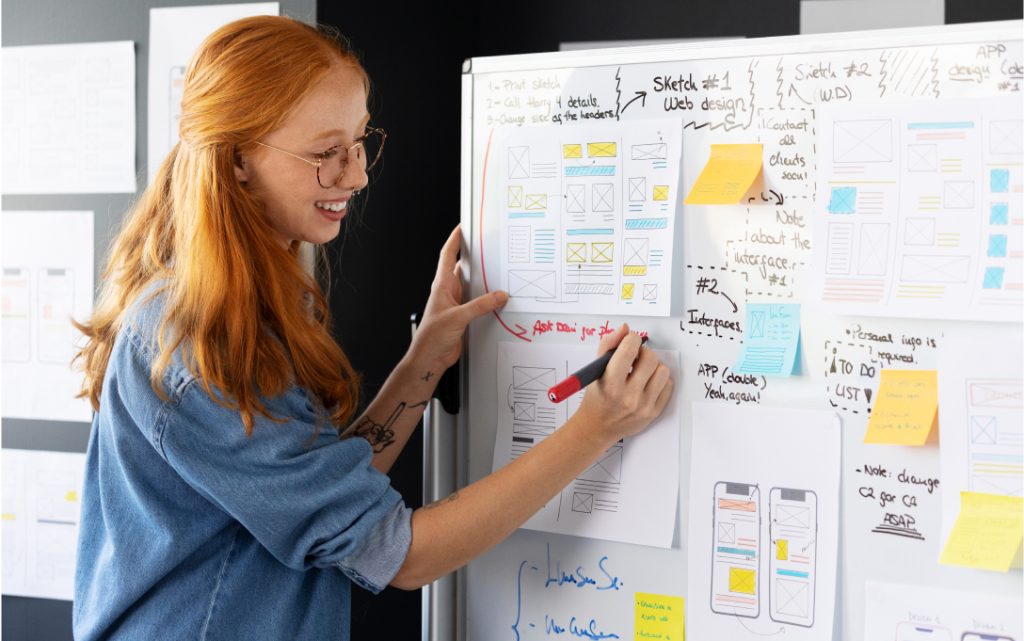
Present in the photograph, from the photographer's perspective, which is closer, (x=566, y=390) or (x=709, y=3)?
(x=566, y=390)

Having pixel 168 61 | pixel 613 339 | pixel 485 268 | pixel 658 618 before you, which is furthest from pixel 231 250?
pixel 168 61

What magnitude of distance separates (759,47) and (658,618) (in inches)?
29.5

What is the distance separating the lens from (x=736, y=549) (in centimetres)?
119

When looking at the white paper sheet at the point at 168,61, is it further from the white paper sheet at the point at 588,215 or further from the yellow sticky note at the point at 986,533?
the yellow sticky note at the point at 986,533

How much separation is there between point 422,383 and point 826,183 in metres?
0.62

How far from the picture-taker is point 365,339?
6.20ft

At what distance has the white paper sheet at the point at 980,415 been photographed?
104cm

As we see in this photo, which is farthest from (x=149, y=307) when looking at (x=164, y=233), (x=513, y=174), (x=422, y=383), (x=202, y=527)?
(x=513, y=174)

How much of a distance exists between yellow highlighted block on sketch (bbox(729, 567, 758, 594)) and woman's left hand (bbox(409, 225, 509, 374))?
1.56ft

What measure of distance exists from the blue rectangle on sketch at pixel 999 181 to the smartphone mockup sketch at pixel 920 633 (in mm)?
506

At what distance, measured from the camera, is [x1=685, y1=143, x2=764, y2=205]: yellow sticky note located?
116 centimetres

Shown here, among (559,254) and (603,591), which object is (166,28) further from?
(603,591)

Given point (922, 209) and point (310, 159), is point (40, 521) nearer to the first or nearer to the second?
point (310, 159)

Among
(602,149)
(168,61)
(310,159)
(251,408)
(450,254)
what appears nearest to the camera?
(251,408)
